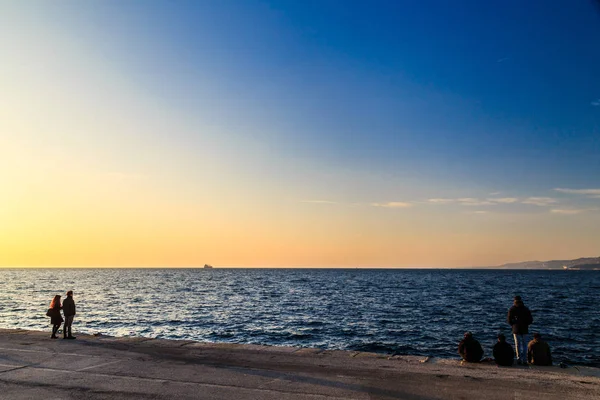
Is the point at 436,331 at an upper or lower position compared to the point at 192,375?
lower

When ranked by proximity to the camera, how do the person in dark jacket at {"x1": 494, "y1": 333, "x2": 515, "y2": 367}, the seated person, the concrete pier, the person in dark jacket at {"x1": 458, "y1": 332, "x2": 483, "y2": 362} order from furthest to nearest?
the person in dark jacket at {"x1": 458, "y1": 332, "x2": 483, "y2": 362} < the seated person < the person in dark jacket at {"x1": 494, "y1": 333, "x2": 515, "y2": 367} < the concrete pier

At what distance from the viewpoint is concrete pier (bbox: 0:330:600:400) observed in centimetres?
1047

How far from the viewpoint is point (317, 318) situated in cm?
4078

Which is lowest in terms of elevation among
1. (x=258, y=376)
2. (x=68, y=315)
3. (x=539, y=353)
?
(x=258, y=376)

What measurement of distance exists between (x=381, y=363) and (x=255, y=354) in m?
4.59

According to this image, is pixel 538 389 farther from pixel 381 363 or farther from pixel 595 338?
pixel 595 338

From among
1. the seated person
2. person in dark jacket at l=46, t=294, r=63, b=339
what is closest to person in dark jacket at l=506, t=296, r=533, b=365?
the seated person

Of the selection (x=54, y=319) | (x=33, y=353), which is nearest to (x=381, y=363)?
(x=33, y=353)

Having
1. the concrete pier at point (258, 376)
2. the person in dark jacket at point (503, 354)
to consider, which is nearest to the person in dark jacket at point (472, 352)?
the concrete pier at point (258, 376)

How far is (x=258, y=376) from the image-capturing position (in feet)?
40.1

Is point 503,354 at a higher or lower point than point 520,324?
lower

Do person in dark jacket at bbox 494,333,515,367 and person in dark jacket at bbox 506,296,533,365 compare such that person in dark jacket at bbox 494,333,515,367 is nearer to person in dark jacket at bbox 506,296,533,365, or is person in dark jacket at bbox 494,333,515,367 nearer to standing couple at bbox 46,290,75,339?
person in dark jacket at bbox 506,296,533,365

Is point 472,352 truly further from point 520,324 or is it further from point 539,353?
point 520,324

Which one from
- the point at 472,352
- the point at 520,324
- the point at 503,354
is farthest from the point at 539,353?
the point at 472,352
